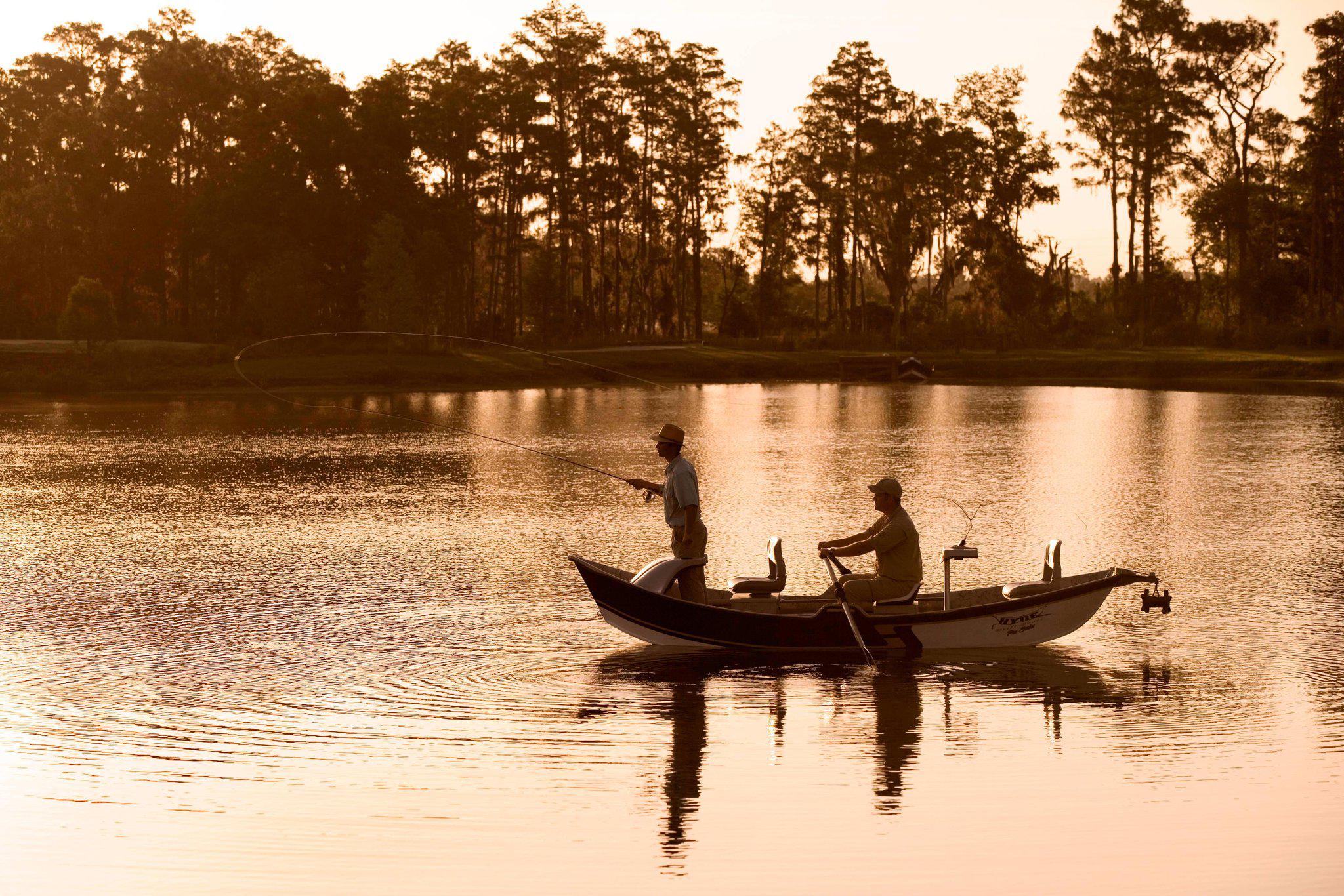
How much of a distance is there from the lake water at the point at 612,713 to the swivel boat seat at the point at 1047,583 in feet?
2.13

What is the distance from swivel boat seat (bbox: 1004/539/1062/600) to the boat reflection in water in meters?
0.52

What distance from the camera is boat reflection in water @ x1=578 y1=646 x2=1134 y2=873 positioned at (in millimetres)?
10812

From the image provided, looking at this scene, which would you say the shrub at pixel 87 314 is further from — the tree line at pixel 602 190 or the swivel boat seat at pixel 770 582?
the swivel boat seat at pixel 770 582

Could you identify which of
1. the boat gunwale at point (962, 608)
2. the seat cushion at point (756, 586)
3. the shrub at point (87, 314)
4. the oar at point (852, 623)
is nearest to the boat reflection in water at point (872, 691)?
the oar at point (852, 623)

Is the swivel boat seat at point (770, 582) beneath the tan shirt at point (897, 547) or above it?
beneath

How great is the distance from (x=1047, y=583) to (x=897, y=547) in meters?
1.51

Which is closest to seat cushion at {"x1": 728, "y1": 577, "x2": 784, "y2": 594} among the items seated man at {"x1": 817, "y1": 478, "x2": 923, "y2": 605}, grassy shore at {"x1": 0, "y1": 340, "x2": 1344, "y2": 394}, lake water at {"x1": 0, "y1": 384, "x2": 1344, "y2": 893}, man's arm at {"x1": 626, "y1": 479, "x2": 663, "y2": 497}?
seated man at {"x1": 817, "y1": 478, "x2": 923, "y2": 605}

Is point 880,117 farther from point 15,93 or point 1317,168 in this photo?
point 15,93

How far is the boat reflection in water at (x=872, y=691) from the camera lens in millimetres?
10812

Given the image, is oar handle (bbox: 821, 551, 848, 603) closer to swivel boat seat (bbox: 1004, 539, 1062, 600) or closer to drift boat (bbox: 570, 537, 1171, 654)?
drift boat (bbox: 570, 537, 1171, 654)

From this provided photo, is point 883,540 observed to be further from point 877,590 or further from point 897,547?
point 877,590

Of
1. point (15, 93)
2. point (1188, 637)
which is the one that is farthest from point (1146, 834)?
point (15, 93)

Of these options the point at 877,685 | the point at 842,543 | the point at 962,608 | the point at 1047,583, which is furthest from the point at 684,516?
the point at 1047,583

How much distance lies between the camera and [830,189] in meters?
89.5
